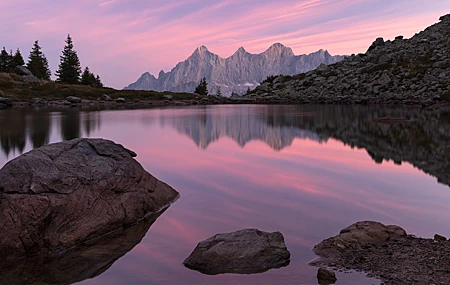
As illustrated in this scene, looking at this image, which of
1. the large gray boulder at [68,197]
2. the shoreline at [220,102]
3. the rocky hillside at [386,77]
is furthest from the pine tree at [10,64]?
the large gray boulder at [68,197]

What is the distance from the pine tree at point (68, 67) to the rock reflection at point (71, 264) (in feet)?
457

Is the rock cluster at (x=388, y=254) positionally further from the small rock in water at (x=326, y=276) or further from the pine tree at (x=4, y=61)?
the pine tree at (x=4, y=61)

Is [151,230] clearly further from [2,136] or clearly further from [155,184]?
[2,136]

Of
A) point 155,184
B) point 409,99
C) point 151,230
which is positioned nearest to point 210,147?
point 155,184

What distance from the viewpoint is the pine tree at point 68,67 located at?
141 m

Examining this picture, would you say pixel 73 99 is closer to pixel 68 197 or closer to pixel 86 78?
pixel 86 78

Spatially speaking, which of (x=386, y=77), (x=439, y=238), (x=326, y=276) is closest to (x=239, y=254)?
(x=326, y=276)

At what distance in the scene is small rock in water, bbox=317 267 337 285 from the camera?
970cm

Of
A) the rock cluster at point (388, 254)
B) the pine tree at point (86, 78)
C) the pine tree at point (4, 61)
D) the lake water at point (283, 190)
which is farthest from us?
the pine tree at point (86, 78)

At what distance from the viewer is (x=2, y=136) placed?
38.3 meters

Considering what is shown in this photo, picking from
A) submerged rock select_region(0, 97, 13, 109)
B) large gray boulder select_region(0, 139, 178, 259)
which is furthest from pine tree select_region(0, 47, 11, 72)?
large gray boulder select_region(0, 139, 178, 259)

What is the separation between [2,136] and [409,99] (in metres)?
89.0

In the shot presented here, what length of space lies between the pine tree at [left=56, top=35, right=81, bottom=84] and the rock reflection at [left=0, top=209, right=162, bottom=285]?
139144 mm

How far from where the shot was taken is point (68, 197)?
12695 millimetres
